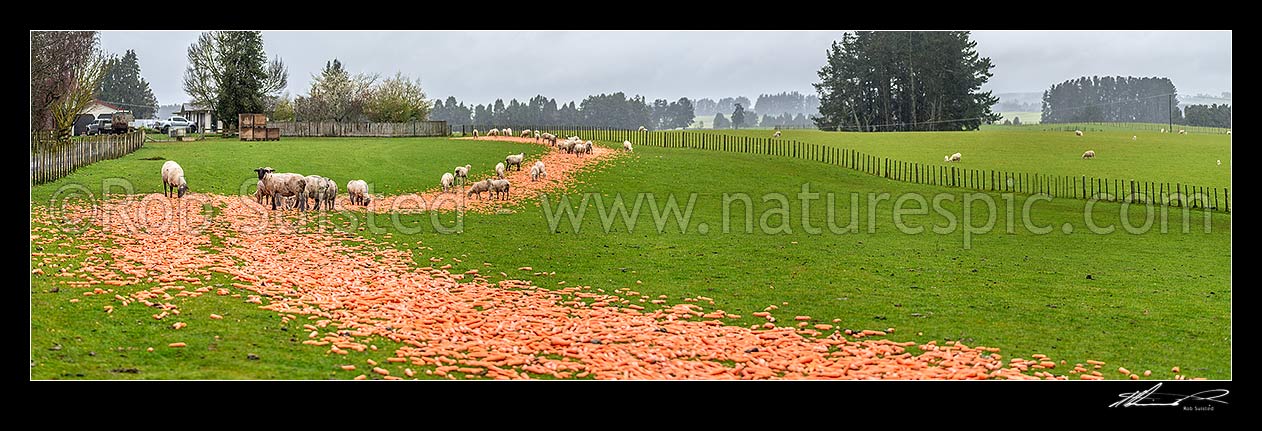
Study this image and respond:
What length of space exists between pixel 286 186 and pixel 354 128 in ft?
147

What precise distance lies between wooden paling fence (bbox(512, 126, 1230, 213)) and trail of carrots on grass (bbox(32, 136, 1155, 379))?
26.4 m

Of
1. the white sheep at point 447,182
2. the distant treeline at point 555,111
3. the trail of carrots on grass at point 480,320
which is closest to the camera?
the trail of carrots on grass at point 480,320

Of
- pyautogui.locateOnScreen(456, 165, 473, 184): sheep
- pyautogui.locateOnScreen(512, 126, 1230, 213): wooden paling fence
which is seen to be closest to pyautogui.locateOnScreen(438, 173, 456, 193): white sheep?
pyautogui.locateOnScreen(456, 165, 473, 184): sheep

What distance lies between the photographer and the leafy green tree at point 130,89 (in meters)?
101

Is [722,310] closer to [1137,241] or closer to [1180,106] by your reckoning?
[1137,241]

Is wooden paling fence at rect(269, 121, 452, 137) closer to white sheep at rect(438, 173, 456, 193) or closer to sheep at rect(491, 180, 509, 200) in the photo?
white sheep at rect(438, 173, 456, 193)

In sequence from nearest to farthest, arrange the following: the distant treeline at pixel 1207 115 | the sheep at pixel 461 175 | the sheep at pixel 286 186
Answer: the sheep at pixel 286 186, the sheep at pixel 461 175, the distant treeline at pixel 1207 115

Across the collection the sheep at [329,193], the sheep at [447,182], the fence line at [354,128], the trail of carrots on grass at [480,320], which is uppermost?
the fence line at [354,128]

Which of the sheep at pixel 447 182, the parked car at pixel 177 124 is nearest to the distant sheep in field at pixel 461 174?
the sheep at pixel 447 182

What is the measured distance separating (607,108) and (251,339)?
140302mm

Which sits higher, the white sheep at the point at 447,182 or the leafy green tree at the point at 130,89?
the leafy green tree at the point at 130,89

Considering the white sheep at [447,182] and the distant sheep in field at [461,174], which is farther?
the distant sheep in field at [461,174]

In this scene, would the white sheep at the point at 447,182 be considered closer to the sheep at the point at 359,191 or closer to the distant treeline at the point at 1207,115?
the sheep at the point at 359,191

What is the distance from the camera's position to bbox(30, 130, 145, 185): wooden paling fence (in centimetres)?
2734
